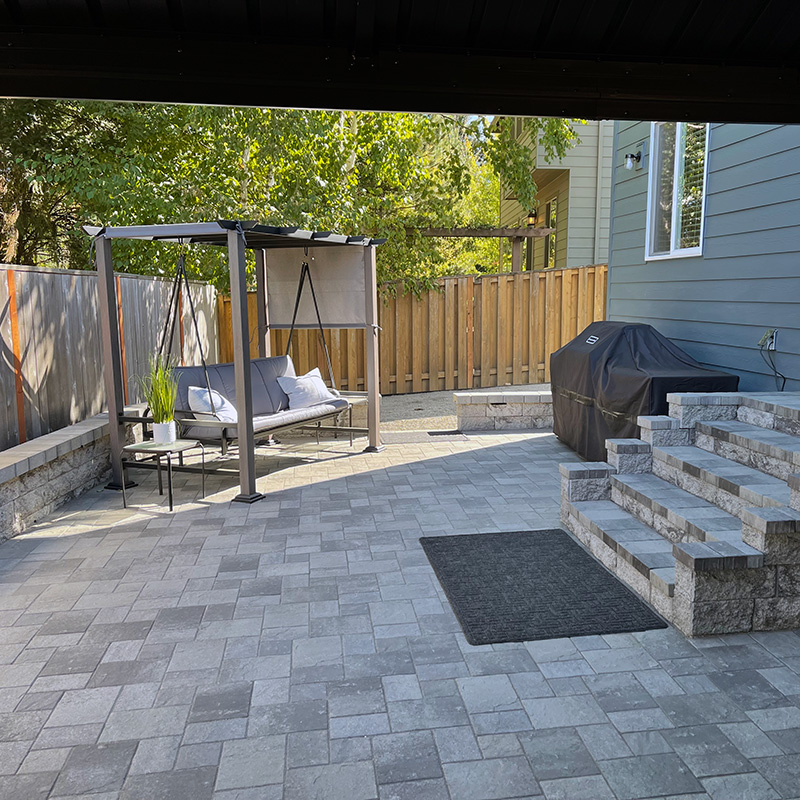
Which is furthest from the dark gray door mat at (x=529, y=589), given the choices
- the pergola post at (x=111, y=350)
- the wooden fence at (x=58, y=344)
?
the wooden fence at (x=58, y=344)

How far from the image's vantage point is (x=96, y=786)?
2209mm

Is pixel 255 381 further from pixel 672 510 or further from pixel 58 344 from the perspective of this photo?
pixel 672 510

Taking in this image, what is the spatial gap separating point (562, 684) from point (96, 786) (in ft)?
5.54

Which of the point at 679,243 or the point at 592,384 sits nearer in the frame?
the point at 592,384

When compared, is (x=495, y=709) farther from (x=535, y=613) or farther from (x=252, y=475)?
(x=252, y=475)

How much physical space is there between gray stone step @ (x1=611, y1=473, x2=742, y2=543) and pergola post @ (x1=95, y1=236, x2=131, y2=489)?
3.67 m

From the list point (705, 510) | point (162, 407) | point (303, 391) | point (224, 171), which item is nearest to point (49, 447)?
point (162, 407)

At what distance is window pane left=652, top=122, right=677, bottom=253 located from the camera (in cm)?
684

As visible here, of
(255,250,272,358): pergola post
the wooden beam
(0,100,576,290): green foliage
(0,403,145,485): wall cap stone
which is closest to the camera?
(0,403,145,485): wall cap stone

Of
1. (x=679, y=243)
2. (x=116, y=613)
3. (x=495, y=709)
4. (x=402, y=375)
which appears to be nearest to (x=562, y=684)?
(x=495, y=709)

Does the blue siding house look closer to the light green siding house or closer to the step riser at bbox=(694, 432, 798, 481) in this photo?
the step riser at bbox=(694, 432, 798, 481)

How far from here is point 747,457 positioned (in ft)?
13.6

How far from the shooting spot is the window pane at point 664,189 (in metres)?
6.84

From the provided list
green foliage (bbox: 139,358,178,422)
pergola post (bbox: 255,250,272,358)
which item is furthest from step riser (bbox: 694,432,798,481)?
pergola post (bbox: 255,250,272,358)
